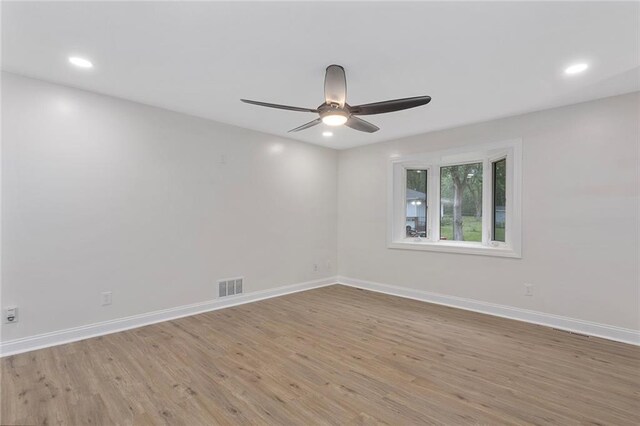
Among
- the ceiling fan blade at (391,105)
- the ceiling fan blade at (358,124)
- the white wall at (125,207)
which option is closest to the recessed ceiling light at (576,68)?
the ceiling fan blade at (391,105)

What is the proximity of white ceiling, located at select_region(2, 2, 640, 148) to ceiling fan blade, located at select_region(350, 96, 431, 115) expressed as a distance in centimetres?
40

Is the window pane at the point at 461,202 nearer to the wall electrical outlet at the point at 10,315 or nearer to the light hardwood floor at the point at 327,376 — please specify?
the light hardwood floor at the point at 327,376

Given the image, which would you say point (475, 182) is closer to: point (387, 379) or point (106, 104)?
point (387, 379)

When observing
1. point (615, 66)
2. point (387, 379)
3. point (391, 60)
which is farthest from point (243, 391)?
point (615, 66)

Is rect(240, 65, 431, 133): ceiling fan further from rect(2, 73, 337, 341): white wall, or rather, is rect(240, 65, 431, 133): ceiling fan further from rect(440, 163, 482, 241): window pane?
rect(440, 163, 482, 241): window pane

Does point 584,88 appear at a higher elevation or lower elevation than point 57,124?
higher

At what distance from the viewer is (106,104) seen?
3.35 meters

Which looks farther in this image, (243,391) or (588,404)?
(243,391)

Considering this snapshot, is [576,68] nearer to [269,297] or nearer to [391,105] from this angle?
[391,105]

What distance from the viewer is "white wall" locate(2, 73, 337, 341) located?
2.90 meters

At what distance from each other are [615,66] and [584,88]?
17.5 inches

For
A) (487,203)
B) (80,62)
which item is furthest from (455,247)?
(80,62)

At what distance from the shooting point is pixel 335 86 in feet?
8.30

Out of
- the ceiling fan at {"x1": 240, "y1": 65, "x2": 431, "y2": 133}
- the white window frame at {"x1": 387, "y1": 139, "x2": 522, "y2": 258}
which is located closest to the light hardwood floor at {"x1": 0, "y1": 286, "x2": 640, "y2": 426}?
the white window frame at {"x1": 387, "y1": 139, "x2": 522, "y2": 258}
